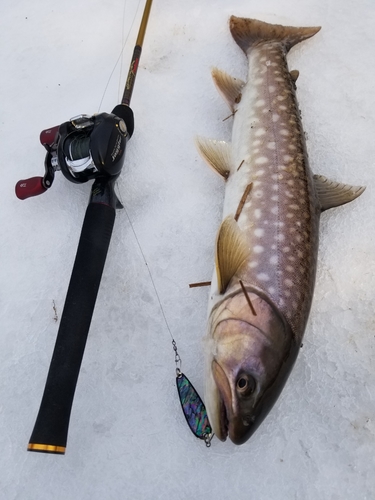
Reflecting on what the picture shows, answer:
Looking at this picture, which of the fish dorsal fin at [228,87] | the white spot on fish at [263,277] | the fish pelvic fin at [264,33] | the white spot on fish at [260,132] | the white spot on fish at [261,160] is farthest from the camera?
the fish pelvic fin at [264,33]

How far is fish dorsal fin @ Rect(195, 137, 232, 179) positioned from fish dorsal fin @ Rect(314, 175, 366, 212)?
0.47 meters

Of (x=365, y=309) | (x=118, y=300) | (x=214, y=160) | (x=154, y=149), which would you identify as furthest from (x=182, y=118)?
(x=365, y=309)

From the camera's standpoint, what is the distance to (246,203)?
2004 millimetres

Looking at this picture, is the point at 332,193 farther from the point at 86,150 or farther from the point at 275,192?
the point at 86,150

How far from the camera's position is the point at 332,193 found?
82.7 inches

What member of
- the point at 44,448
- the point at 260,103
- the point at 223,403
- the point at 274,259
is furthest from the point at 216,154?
the point at 44,448

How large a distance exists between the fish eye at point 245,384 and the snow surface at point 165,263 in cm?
37

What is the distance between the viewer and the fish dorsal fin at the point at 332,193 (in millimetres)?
2090

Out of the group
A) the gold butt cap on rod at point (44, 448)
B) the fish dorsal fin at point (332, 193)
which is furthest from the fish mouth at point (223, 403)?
the fish dorsal fin at point (332, 193)

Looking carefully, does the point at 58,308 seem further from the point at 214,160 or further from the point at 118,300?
the point at 214,160

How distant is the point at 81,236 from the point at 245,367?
949mm

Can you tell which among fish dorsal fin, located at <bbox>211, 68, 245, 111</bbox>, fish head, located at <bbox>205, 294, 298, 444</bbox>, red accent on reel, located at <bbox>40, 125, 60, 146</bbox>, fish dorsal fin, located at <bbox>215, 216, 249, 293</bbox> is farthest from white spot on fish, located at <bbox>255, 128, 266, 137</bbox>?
red accent on reel, located at <bbox>40, 125, 60, 146</bbox>

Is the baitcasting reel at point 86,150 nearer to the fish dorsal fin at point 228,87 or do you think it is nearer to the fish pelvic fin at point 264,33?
the fish dorsal fin at point 228,87

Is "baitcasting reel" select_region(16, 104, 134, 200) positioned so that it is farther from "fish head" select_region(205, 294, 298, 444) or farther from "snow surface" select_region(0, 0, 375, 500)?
"fish head" select_region(205, 294, 298, 444)
